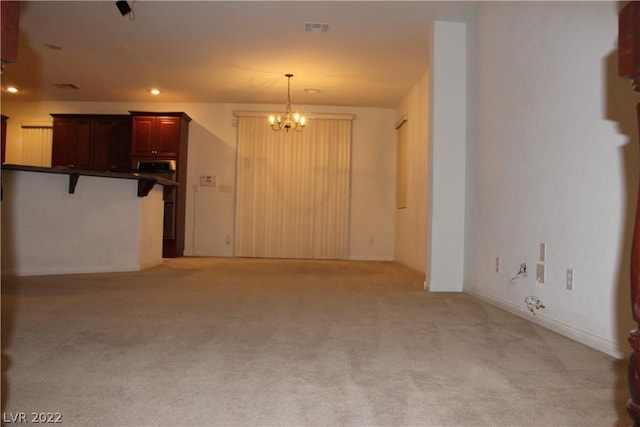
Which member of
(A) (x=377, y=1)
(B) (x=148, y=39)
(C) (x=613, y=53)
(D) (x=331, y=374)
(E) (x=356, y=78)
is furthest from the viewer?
(E) (x=356, y=78)

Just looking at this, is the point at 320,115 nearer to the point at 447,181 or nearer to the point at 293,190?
the point at 293,190

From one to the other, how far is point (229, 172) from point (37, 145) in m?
3.70

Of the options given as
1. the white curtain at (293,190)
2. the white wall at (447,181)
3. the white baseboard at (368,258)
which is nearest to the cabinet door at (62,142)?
the white curtain at (293,190)

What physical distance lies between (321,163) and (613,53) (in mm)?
6715

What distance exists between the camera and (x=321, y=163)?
9000mm

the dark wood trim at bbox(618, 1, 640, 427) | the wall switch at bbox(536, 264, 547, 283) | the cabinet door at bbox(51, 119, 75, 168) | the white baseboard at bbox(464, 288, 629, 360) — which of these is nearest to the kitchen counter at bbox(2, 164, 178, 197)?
the cabinet door at bbox(51, 119, 75, 168)

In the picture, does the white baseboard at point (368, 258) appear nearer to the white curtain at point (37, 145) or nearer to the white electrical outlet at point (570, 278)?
the white curtain at point (37, 145)

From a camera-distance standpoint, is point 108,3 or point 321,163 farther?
point 321,163

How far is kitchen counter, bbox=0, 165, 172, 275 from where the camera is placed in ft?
17.1

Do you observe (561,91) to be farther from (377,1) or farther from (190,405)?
(190,405)

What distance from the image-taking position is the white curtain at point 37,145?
9.15 metres

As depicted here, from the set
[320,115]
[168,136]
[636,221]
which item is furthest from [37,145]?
[636,221]

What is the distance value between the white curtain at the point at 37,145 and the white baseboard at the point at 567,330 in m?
8.56

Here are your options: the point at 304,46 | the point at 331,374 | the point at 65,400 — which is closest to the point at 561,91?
the point at 331,374
